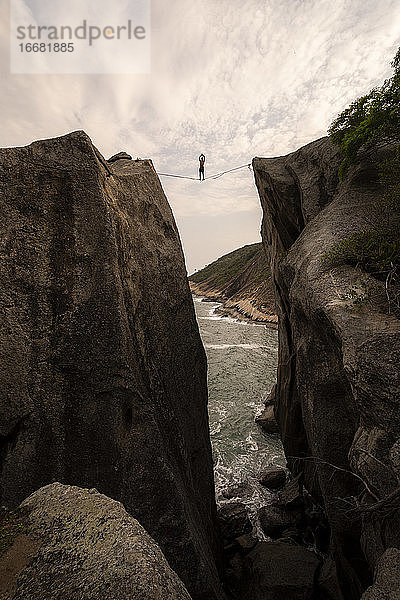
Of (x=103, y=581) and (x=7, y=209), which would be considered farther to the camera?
(x=7, y=209)

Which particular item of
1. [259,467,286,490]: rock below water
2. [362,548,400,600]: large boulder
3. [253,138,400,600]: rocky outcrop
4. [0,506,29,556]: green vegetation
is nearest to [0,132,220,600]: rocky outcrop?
[0,506,29,556]: green vegetation

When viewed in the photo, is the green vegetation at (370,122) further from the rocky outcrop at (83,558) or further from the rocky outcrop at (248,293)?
the rocky outcrop at (248,293)

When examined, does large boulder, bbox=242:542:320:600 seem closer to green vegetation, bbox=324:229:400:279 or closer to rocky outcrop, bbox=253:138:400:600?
rocky outcrop, bbox=253:138:400:600

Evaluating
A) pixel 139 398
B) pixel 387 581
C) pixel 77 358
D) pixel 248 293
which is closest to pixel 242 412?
pixel 139 398

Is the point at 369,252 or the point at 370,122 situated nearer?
the point at 369,252

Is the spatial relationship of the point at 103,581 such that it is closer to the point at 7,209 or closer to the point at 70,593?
the point at 70,593

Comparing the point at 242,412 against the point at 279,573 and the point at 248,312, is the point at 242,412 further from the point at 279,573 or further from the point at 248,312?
the point at 248,312

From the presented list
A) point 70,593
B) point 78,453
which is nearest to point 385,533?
point 70,593
